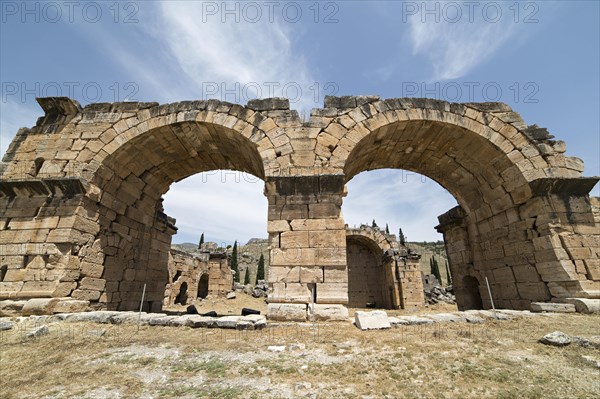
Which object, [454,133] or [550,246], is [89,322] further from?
[550,246]

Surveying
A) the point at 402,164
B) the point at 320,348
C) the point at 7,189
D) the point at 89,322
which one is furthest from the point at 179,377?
the point at 402,164

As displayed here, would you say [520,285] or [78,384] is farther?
[520,285]

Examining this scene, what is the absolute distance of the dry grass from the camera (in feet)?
8.60

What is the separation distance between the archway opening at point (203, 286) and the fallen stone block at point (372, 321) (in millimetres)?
15896

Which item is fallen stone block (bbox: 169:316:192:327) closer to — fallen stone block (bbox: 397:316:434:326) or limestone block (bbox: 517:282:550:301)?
fallen stone block (bbox: 397:316:434:326)

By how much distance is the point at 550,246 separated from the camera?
643 centimetres

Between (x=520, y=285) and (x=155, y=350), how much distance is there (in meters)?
8.24

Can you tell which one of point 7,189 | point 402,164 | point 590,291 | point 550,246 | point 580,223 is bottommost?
point 590,291

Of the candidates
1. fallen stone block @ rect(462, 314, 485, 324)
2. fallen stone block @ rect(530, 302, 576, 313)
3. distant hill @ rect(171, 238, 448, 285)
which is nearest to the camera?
fallen stone block @ rect(462, 314, 485, 324)

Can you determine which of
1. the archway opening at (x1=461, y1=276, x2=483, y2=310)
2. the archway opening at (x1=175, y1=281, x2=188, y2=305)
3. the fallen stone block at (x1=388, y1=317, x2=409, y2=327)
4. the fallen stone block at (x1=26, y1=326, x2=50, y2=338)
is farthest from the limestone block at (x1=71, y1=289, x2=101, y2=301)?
the archway opening at (x1=461, y1=276, x2=483, y2=310)

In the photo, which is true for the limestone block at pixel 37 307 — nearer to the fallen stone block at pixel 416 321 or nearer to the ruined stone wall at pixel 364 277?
the fallen stone block at pixel 416 321

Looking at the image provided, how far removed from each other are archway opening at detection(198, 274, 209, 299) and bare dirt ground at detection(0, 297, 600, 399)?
47.2ft

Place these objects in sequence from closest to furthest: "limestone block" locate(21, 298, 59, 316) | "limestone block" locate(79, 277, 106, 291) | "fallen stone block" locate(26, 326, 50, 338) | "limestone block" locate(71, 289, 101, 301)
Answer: "fallen stone block" locate(26, 326, 50, 338) < "limestone block" locate(21, 298, 59, 316) < "limestone block" locate(71, 289, 101, 301) < "limestone block" locate(79, 277, 106, 291)

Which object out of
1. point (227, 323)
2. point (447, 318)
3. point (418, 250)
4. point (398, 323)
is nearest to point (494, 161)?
point (447, 318)
